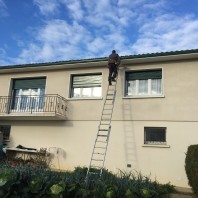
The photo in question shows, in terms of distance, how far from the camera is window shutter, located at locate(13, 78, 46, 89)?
52.1 feet

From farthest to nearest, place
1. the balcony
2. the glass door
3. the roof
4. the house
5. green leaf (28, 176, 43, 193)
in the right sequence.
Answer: the glass door < the balcony < the roof < the house < green leaf (28, 176, 43, 193)

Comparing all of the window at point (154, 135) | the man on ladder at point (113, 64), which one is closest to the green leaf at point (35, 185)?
the window at point (154, 135)

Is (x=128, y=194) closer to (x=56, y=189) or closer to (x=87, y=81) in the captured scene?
(x=56, y=189)

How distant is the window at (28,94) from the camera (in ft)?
50.4

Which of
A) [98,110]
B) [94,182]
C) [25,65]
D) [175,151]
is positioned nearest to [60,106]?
[98,110]

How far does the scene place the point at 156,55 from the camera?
516 inches

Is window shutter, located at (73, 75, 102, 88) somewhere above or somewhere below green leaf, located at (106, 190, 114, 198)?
above

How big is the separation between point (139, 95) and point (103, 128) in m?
2.33

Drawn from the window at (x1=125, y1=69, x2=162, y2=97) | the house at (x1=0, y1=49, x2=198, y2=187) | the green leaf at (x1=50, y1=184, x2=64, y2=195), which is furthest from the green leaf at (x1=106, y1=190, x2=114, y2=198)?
the window at (x1=125, y1=69, x2=162, y2=97)

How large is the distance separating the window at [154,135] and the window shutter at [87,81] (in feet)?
11.4

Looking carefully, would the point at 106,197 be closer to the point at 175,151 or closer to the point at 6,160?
the point at 175,151

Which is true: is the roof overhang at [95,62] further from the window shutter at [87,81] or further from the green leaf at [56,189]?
the green leaf at [56,189]

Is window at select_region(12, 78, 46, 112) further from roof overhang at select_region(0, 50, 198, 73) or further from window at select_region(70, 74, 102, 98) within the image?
window at select_region(70, 74, 102, 98)

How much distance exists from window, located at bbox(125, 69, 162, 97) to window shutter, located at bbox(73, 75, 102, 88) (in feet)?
5.04
